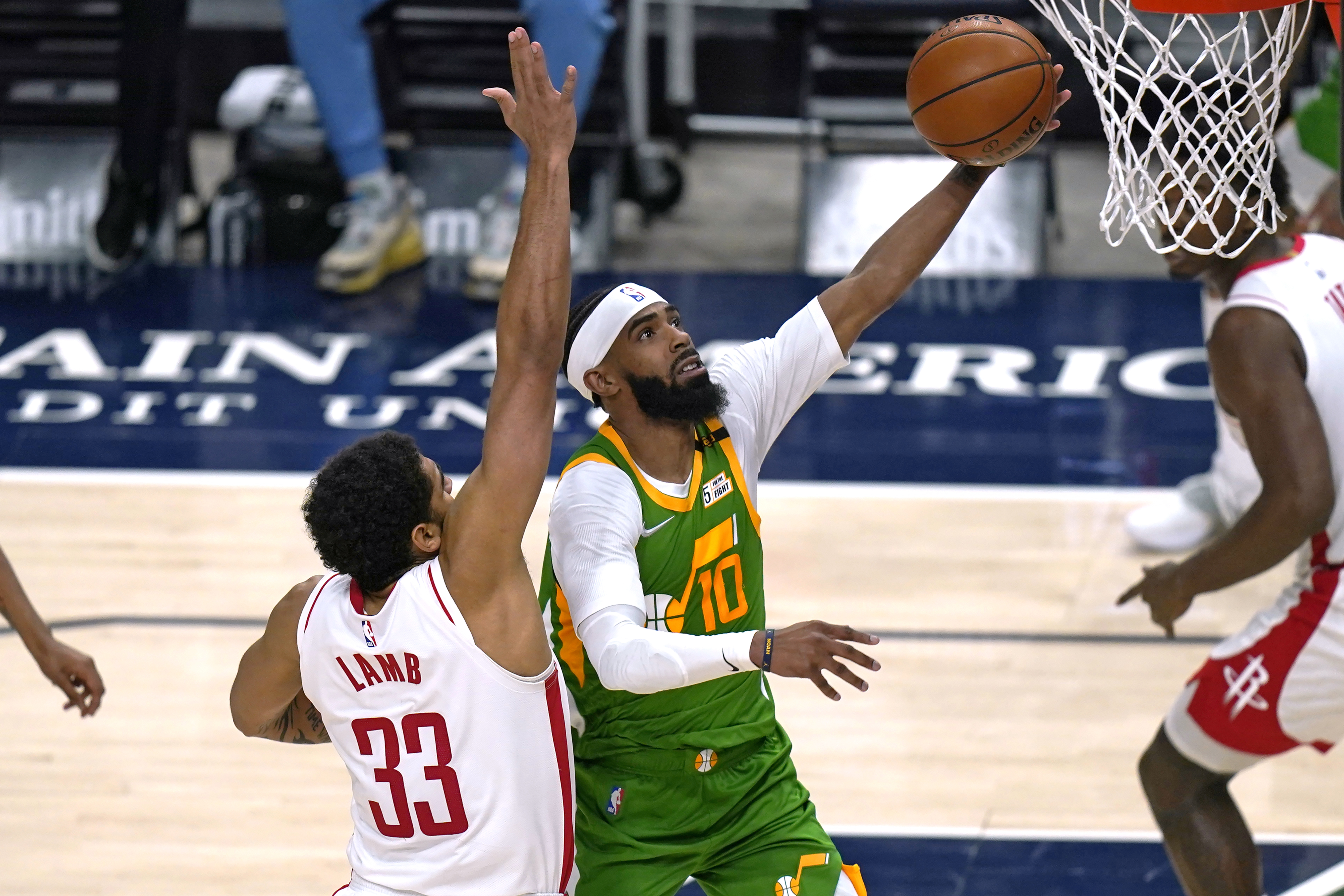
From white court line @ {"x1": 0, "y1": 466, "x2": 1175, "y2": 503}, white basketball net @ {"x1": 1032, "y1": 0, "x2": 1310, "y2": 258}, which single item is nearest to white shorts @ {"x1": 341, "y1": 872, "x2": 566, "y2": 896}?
white basketball net @ {"x1": 1032, "y1": 0, "x2": 1310, "y2": 258}

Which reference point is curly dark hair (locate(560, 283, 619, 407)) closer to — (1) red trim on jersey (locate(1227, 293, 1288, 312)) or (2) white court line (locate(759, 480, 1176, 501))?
(1) red trim on jersey (locate(1227, 293, 1288, 312))

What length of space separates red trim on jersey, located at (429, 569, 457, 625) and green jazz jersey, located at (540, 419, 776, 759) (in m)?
0.48

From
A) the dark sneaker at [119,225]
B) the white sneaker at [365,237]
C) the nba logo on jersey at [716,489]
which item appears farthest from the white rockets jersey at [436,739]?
the dark sneaker at [119,225]

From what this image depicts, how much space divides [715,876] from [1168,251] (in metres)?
1.54

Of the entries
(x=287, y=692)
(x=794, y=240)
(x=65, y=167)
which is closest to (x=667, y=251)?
(x=794, y=240)

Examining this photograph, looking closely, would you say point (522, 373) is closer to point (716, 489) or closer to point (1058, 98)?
point (716, 489)

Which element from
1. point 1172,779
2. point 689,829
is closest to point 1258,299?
point 1172,779

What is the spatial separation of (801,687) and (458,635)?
2.61 metres

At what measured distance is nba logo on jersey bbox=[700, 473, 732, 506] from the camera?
3.40 m

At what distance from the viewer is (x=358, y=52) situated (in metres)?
8.55

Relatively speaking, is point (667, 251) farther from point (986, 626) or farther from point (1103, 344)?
point (986, 626)

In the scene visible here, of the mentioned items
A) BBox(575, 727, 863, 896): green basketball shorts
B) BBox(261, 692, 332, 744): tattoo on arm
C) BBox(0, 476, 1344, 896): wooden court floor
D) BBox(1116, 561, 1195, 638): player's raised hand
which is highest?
BBox(261, 692, 332, 744): tattoo on arm

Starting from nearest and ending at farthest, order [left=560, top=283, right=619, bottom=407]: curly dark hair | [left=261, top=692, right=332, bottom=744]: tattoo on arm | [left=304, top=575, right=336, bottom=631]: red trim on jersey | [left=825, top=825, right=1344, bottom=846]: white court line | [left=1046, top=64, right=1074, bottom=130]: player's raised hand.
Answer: [left=304, top=575, right=336, bottom=631]: red trim on jersey → [left=261, top=692, right=332, bottom=744]: tattoo on arm → [left=560, top=283, right=619, bottom=407]: curly dark hair → [left=1046, top=64, right=1074, bottom=130]: player's raised hand → [left=825, top=825, right=1344, bottom=846]: white court line

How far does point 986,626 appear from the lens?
18.7 ft
